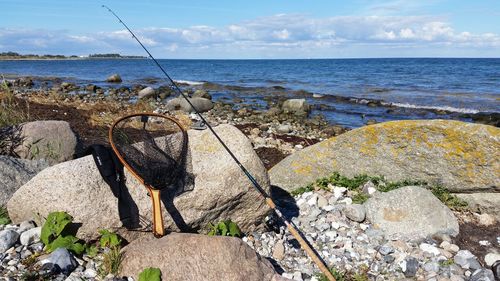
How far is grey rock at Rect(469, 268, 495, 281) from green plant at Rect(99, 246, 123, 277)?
4394mm

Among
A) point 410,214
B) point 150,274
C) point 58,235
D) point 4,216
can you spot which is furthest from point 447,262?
point 4,216

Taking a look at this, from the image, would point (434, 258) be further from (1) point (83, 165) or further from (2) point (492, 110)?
(2) point (492, 110)

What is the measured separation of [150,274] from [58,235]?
4.63 feet

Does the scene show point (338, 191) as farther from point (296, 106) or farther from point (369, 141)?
point (296, 106)

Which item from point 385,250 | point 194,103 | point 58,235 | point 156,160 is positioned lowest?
point 194,103

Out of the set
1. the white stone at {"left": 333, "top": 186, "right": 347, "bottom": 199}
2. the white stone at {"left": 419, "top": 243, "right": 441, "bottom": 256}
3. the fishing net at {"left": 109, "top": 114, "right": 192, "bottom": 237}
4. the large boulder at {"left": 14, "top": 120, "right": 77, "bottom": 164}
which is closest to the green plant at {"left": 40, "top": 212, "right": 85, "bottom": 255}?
the fishing net at {"left": 109, "top": 114, "right": 192, "bottom": 237}

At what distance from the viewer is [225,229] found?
5727 mm

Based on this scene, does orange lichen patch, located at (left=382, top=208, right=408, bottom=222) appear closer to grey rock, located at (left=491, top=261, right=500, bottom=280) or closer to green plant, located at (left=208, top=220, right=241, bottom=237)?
grey rock, located at (left=491, top=261, right=500, bottom=280)

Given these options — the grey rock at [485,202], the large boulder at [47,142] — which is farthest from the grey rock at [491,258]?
the large boulder at [47,142]

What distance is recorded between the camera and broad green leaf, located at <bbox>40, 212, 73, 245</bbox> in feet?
16.3

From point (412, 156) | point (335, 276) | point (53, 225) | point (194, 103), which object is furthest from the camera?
point (194, 103)

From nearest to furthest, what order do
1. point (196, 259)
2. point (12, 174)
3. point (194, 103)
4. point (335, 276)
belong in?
1. point (196, 259)
2. point (335, 276)
3. point (12, 174)
4. point (194, 103)

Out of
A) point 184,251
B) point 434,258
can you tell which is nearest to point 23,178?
point 184,251

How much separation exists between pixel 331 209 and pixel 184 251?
3081mm
